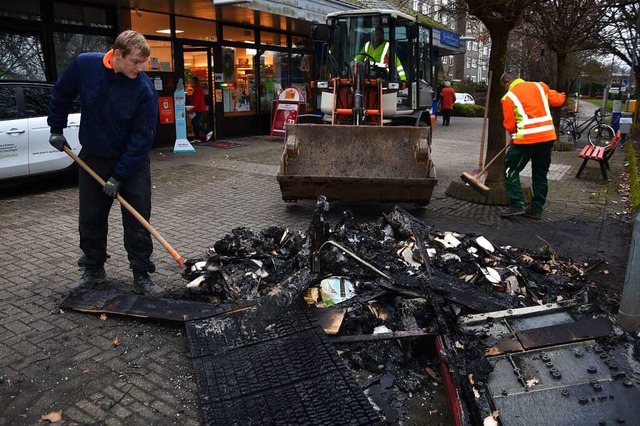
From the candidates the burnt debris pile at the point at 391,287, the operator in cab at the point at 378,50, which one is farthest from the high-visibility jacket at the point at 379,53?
the burnt debris pile at the point at 391,287

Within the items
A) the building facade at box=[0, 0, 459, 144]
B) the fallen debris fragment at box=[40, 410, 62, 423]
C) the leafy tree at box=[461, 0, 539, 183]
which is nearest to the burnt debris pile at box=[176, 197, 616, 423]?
the fallen debris fragment at box=[40, 410, 62, 423]

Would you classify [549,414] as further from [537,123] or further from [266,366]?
[537,123]

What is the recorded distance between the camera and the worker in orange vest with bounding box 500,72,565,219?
7.21 metres

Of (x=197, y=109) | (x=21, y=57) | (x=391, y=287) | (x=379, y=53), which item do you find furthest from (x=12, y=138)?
(x=197, y=109)

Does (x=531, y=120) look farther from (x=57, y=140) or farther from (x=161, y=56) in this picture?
(x=161, y=56)

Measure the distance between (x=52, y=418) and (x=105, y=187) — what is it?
71.7 inches

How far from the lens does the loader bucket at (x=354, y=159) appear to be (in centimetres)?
709

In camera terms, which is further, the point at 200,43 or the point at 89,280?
the point at 200,43

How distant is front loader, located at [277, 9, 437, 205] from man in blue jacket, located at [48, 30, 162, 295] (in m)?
2.77

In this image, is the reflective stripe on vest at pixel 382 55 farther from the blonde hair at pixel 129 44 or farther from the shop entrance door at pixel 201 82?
the shop entrance door at pixel 201 82

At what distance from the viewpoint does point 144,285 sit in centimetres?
455

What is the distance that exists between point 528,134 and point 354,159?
2.31m

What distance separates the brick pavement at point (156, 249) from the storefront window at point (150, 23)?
316cm

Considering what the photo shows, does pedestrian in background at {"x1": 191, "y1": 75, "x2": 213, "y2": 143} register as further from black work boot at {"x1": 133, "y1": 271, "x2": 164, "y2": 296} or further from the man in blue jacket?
black work boot at {"x1": 133, "y1": 271, "x2": 164, "y2": 296}
